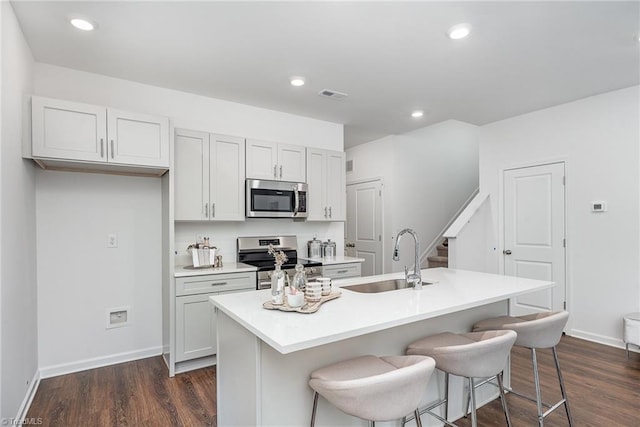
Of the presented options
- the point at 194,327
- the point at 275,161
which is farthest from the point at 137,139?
the point at 194,327

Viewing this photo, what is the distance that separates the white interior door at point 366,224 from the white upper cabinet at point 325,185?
56.7 inches

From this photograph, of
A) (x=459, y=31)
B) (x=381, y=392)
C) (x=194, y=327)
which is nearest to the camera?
(x=381, y=392)

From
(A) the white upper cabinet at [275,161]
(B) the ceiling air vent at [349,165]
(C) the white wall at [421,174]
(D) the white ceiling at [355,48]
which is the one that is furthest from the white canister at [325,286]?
(B) the ceiling air vent at [349,165]

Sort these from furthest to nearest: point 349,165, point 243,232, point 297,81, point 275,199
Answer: point 349,165 < point 243,232 < point 275,199 < point 297,81

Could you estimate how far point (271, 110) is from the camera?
4105 millimetres

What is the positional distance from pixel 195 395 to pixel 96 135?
214 centimetres

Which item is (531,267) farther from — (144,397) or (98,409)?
(98,409)

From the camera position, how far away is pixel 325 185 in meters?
4.27

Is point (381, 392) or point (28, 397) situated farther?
point (28, 397)

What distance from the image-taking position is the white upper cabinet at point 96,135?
254 centimetres

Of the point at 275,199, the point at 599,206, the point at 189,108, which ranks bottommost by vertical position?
the point at 599,206

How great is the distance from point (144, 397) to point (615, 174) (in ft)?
15.7

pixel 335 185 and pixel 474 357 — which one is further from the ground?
pixel 335 185

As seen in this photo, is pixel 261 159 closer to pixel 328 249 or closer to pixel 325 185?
pixel 325 185
